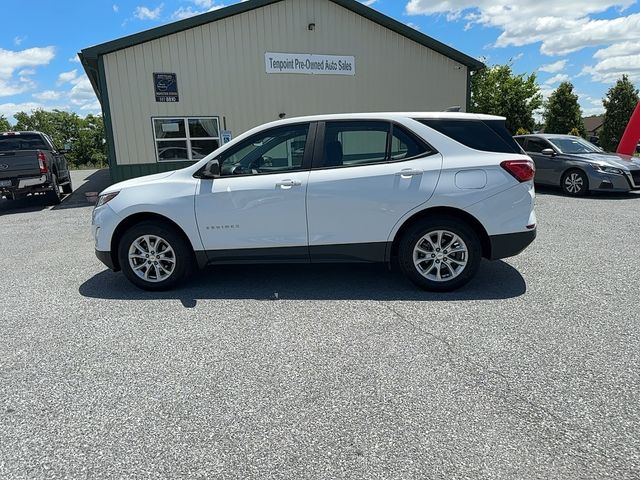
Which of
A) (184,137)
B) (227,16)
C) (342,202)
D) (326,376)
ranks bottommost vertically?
(326,376)

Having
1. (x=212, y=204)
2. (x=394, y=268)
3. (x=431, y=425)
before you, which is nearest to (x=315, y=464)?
(x=431, y=425)

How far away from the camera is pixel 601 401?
2.65 meters

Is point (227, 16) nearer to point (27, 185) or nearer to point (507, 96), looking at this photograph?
point (27, 185)

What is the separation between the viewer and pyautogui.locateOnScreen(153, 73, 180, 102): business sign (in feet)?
42.7

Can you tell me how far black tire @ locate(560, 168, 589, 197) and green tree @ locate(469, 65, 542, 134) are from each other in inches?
1355

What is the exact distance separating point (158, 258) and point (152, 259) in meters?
0.07

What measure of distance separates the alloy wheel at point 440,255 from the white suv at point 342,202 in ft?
0.03

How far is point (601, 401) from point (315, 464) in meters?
1.75

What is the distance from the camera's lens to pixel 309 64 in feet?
47.5

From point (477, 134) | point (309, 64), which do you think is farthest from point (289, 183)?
point (309, 64)

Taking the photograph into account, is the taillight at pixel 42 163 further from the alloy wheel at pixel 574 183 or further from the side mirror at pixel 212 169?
the alloy wheel at pixel 574 183

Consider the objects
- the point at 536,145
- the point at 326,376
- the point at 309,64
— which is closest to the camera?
the point at 326,376

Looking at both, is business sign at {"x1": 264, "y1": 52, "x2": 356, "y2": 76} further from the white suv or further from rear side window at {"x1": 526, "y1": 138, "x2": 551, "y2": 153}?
the white suv

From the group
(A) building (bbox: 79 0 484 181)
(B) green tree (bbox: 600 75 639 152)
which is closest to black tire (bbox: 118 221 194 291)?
(A) building (bbox: 79 0 484 181)
